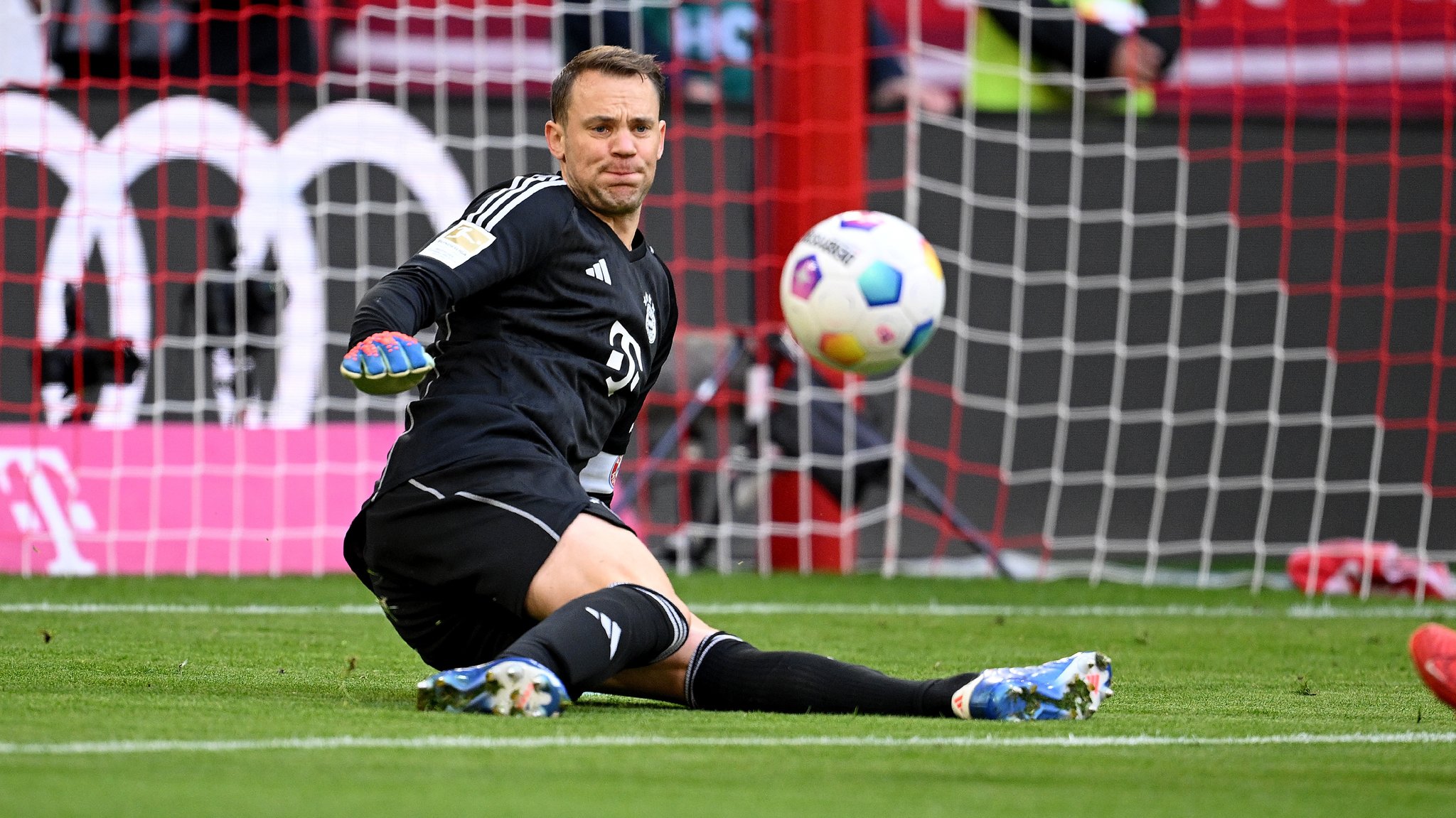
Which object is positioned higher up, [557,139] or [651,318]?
[557,139]

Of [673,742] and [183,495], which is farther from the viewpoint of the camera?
[183,495]

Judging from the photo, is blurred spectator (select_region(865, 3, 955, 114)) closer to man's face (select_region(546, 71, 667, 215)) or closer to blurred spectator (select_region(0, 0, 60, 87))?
blurred spectator (select_region(0, 0, 60, 87))

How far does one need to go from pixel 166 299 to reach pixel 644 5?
7.96ft

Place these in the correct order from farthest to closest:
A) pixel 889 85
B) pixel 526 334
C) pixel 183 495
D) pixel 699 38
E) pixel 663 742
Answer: pixel 889 85, pixel 699 38, pixel 183 495, pixel 526 334, pixel 663 742

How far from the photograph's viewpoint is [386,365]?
3078 mm

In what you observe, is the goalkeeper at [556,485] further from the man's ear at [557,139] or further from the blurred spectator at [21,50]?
the blurred spectator at [21,50]

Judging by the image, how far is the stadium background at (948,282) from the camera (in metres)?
7.84

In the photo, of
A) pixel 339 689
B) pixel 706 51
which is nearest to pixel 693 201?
pixel 706 51

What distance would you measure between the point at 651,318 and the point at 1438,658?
66.0 inches

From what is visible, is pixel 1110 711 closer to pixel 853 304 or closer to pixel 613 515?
pixel 613 515

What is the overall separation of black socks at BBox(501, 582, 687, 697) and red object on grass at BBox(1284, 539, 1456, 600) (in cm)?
494

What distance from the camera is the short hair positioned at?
384cm

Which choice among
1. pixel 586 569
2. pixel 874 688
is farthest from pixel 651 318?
pixel 874 688

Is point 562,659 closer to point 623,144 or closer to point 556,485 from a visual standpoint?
point 556,485
